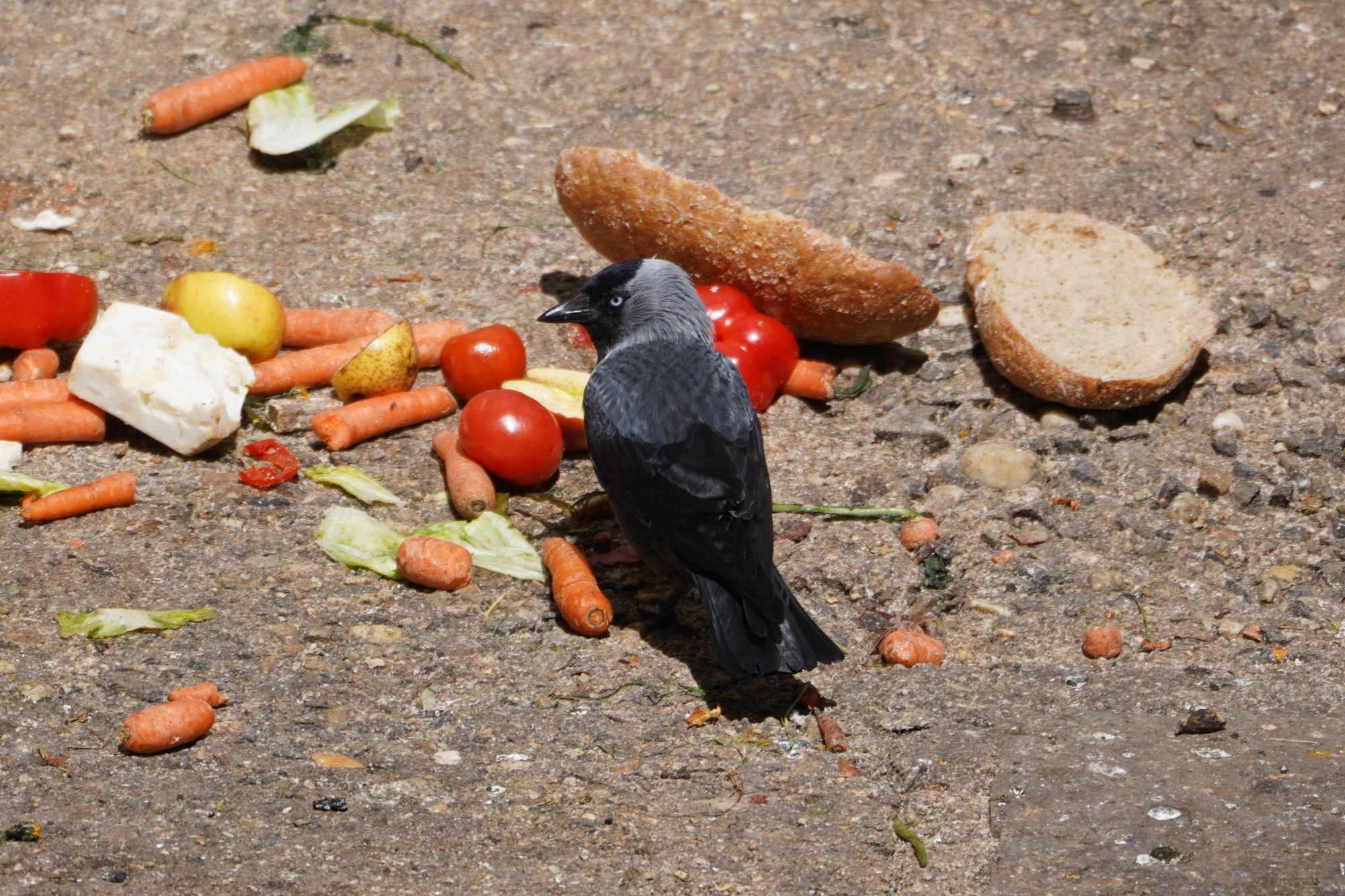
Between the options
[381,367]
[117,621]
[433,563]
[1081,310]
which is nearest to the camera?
[117,621]

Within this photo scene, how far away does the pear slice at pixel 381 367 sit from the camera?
17.5ft

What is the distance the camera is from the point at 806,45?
295 inches

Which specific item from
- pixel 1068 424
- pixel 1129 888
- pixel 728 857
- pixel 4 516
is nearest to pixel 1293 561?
pixel 1068 424

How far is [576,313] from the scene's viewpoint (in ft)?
16.2

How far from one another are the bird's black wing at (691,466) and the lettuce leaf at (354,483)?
3.21 ft

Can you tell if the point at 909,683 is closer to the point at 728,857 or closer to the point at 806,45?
the point at 728,857

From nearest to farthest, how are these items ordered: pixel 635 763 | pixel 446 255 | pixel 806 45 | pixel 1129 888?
pixel 1129 888 → pixel 635 763 → pixel 446 255 → pixel 806 45

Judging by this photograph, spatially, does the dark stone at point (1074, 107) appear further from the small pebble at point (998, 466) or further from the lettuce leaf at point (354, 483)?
the lettuce leaf at point (354, 483)

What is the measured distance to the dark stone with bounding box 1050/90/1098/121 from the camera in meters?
6.88

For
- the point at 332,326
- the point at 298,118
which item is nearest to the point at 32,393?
the point at 332,326

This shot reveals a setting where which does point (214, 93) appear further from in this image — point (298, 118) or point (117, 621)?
point (117, 621)

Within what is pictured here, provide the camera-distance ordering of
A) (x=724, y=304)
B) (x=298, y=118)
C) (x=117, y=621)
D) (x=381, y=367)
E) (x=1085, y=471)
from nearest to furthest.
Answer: (x=117, y=621) → (x=1085, y=471) → (x=381, y=367) → (x=724, y=304) → (x=298, y=118)

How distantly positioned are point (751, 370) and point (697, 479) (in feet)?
4.50

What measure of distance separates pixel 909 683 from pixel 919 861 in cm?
84
